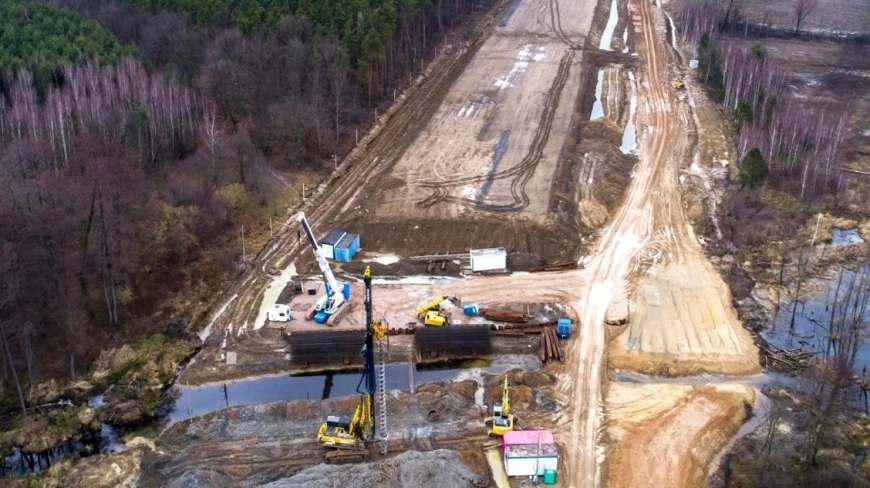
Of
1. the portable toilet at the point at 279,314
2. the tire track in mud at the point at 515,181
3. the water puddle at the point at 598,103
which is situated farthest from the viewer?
the water puddle at the point at 598,103

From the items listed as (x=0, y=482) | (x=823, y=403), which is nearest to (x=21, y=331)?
(x=0, y=482)

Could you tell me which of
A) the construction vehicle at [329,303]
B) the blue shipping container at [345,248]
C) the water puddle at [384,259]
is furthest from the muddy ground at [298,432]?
the blue shipping container at [345,248]

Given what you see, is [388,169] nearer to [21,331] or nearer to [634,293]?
[634,293]

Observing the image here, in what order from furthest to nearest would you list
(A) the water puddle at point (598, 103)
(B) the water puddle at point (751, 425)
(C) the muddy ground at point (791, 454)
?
1. (A) the water puddle at point (598, 103)
2. (B) the water puddle at point (751, 425)
3. (C) the muddy ground at point (791, 454)

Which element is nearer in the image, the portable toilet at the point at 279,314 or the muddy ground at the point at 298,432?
the muddy ground at the point at 298,432

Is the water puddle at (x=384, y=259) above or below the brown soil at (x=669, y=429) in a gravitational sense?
above

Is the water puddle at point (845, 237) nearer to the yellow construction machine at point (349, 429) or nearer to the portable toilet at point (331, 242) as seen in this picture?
the portable toilet at point (331, 242)

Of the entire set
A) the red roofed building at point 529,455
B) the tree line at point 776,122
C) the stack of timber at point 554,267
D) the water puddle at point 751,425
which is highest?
the tree line at point 776,122
